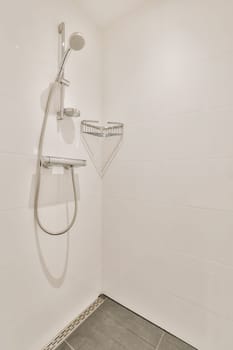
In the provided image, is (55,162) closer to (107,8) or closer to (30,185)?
(30,185)

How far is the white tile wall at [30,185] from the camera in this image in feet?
2.94

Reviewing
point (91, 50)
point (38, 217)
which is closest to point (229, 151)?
point (38, 217)

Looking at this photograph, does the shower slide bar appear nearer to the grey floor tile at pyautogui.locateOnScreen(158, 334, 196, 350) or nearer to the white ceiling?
the white ceiling

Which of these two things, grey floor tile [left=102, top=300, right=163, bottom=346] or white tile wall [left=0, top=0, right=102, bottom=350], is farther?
grey floor tile [left=102, top=300, right=163, bottom=346]

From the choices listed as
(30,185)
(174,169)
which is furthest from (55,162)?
(174,169)

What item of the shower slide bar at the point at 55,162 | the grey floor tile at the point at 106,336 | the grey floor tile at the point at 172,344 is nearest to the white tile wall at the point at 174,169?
the grey floor tile at the point at 172,344

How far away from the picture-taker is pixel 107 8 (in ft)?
4.28

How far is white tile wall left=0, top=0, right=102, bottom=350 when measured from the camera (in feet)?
2.94

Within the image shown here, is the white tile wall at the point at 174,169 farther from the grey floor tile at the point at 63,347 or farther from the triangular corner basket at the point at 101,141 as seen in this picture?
the grey floor tile at the point at 63,347

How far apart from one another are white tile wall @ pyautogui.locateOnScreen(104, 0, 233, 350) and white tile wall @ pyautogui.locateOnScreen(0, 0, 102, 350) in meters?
0.26

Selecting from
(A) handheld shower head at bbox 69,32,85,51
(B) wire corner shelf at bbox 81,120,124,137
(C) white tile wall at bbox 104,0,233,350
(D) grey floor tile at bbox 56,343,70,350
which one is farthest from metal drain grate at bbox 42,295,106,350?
(A) handheld shower head at bbox 69,32,85,51

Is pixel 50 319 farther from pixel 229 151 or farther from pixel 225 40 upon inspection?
pixel 225 40

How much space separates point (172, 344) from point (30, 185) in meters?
1.23

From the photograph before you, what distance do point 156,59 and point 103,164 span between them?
2.68 feet
